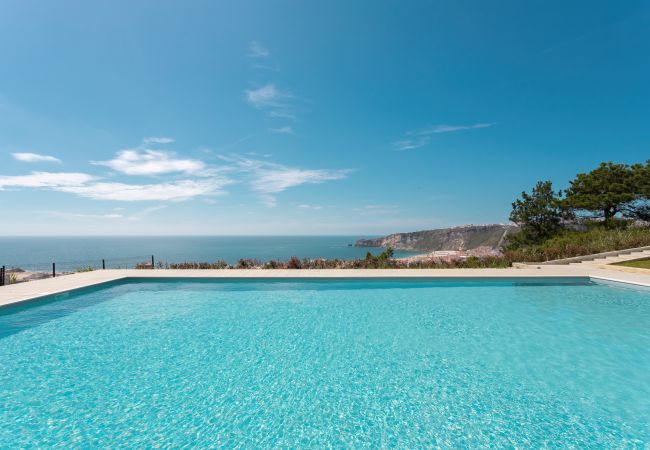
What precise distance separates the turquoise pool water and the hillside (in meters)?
48.4

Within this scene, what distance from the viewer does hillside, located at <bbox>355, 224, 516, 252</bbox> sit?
60.6 m

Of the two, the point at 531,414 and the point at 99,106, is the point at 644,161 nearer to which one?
the point at 531,414

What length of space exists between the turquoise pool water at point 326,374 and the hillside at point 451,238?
48.4 meters

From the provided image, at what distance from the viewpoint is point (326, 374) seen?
4.63 meters

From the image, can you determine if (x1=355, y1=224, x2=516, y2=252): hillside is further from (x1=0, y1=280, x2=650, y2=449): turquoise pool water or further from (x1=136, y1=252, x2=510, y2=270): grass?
(x1=0, y1=280, x2=650, y2=449): turquoise pool water

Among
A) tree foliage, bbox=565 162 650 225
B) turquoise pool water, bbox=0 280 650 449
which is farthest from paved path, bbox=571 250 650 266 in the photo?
tree foliage, bbox=565 162 650 225

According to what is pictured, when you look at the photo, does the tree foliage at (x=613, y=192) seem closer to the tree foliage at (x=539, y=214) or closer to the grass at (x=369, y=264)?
the tree foliage at (x=539, y=214)

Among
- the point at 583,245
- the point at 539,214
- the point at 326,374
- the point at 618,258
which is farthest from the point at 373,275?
the point at 539,214

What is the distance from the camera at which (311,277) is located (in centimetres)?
1095

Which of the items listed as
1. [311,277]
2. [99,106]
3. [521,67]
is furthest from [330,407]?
[521,67]

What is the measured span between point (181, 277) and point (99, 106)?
9.60 meters

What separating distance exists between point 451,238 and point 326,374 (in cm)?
7326

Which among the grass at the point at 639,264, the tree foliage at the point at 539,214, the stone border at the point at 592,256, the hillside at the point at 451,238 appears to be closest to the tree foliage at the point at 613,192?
the tree foliage at the point at 539,214

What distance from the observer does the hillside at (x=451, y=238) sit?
60.6m
